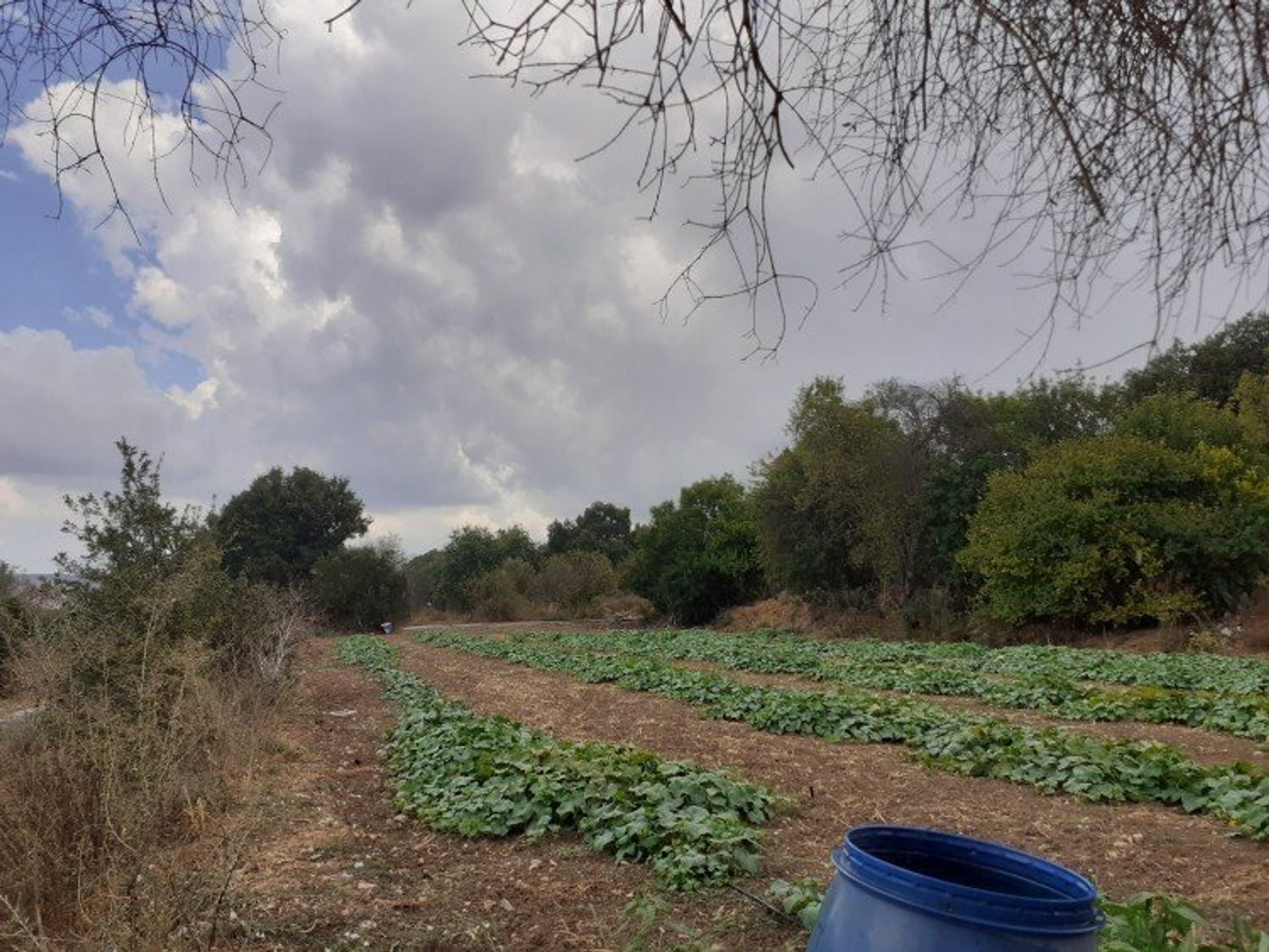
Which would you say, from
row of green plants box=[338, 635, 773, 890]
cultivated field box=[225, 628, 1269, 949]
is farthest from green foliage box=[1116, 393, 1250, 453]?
row of green plants box=[338, 635, 773, 890]

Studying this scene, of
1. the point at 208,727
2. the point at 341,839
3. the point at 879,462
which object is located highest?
the point at 879,462

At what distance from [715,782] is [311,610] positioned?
20.2 meters

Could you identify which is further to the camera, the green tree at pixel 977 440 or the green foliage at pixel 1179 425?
the green tree at pixel 977 440

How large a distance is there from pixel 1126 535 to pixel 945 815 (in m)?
17.3

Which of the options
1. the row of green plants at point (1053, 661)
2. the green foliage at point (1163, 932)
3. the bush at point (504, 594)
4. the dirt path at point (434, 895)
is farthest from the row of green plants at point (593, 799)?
the bush at point (504, 594)

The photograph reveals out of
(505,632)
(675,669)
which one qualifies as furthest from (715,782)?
(505,632)

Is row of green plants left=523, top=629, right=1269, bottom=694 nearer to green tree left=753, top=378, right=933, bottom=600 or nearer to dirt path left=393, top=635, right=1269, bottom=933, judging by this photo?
green tree left=753, top=378, right=933, bottom=600

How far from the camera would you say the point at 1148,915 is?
149 inches

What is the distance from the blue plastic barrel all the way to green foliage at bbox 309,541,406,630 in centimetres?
4632

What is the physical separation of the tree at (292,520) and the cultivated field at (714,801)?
40.3 meters

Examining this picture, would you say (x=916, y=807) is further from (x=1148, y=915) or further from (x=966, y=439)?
(x=966, y=439)

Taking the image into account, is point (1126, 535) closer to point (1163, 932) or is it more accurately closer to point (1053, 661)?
point (1053, 661)

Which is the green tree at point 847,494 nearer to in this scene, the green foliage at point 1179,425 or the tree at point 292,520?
the green foliage at point 1179,425

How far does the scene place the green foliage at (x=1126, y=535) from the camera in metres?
21.6
